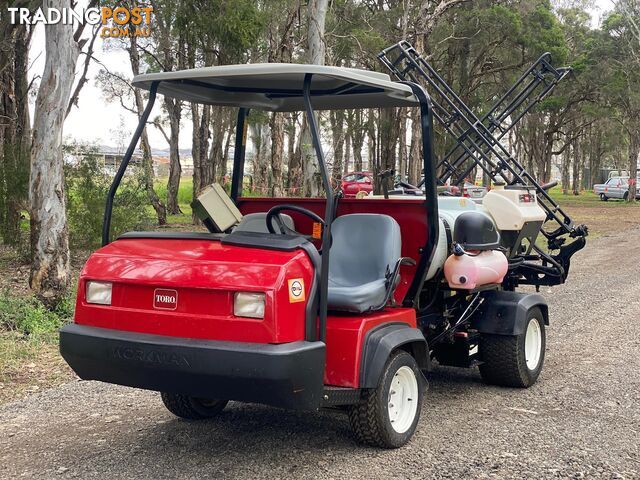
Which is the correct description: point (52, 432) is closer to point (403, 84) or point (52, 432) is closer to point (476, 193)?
point (403, 84)

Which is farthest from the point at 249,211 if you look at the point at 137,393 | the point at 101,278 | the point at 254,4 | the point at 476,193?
the point at 254,4

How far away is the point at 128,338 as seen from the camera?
14.2 ft

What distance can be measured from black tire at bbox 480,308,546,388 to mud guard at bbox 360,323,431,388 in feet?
4.65

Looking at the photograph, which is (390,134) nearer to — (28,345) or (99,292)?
(28,345)

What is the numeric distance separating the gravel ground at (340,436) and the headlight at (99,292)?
994mm

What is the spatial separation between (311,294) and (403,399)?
4.04 ft

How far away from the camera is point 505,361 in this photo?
6207mm

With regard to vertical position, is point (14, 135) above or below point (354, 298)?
above

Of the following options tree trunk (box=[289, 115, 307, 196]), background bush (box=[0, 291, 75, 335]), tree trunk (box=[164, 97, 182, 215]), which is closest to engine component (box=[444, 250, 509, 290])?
background bush (box=[0, 291, 75, 335])

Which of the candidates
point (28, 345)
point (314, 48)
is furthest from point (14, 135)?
point (28, 345)

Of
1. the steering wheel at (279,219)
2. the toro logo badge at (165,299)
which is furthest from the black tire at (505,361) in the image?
the toro logo badge at (165,299)

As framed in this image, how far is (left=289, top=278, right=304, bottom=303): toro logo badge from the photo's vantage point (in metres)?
4.14

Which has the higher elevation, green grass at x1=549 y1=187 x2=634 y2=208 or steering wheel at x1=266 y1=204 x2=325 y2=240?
steering wheel at x1=266 y1=204 x2=325 y2=240

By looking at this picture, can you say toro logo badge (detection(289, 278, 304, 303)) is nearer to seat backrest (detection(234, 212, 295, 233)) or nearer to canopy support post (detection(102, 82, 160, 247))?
canopy support post (detection(102, 82, 160, 247))
